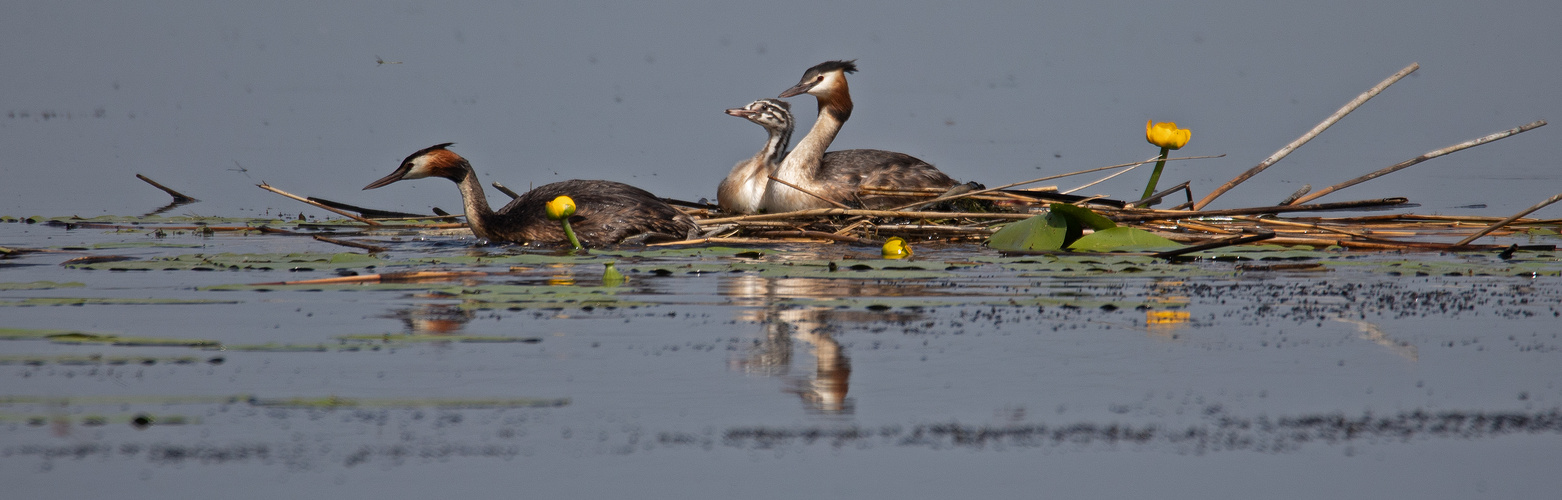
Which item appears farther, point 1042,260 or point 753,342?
point 1042,260

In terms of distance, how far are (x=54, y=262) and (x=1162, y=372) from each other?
484cm

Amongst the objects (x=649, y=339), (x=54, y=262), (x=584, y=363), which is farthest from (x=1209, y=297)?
(x=54, y=262)

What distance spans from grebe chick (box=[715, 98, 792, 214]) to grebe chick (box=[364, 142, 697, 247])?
1.11m

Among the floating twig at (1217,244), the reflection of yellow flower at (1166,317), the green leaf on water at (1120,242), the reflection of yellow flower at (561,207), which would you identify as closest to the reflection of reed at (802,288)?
the reflection of yellow flower at (1166,317)

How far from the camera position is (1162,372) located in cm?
378

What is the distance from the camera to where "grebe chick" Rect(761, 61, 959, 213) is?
8.77 metres

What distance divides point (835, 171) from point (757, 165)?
586 millimetres

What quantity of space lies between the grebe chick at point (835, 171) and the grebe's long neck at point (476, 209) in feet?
6.04

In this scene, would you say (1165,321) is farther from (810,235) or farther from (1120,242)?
(810,235)

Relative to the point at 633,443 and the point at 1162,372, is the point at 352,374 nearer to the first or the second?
the point at 633,443

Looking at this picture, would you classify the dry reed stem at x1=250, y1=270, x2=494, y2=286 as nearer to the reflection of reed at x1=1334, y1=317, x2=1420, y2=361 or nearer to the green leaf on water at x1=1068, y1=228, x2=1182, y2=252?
the green leaf on water at x1=1068, y1=228, x2=1182, y2=252

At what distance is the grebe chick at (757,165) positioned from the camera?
29.6 feet

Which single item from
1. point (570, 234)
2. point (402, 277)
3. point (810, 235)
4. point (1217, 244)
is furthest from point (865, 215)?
point (402, 277)

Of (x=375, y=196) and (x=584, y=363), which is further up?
(x=375, y=196)
